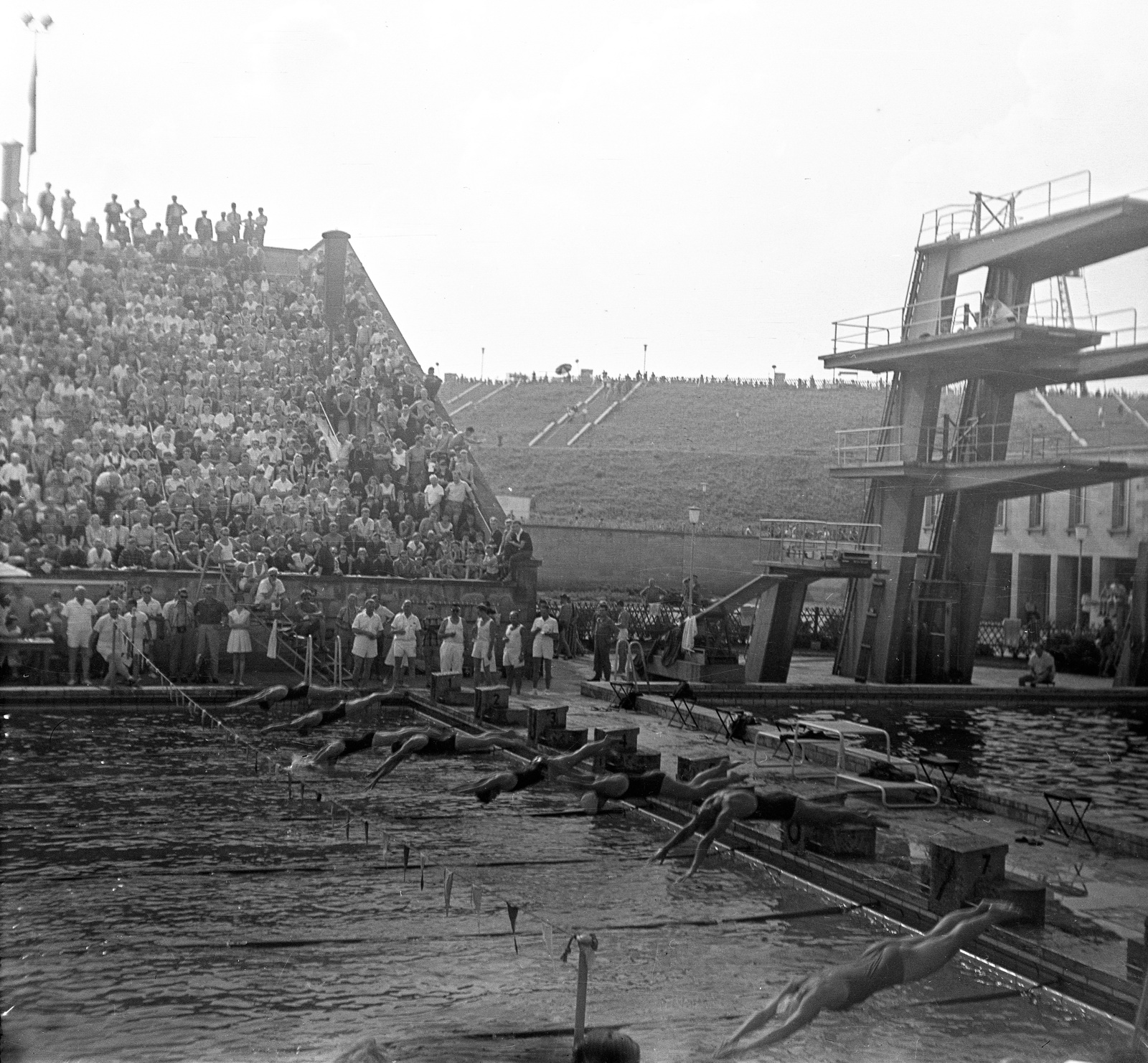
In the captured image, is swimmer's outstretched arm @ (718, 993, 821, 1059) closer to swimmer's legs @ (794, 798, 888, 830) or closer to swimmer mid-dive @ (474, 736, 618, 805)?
swimmer's legs @ (794, 798, 888, 830)

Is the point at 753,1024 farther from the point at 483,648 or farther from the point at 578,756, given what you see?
the point at 483,648

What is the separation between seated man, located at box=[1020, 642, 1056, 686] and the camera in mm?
9867

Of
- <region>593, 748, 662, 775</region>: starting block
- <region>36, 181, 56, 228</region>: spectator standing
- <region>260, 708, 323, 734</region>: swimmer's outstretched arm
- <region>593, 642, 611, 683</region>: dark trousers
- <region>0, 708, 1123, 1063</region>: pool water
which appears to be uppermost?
<region>36, 181, 56, 228</region>: spectator standing

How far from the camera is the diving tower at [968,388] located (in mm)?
9031

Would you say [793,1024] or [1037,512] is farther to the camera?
[1037,512]

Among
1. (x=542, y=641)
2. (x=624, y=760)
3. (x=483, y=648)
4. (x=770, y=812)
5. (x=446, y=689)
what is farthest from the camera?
(x=542, y=641)

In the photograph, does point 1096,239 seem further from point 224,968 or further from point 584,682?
point 584,682

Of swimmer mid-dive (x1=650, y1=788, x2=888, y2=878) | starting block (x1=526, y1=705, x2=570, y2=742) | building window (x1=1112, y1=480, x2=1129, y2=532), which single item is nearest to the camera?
swimmer mid-dive (x1=650, y1=788, x2=888, y2=878)

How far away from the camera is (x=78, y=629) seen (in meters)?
14.4

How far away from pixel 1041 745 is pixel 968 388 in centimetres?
457

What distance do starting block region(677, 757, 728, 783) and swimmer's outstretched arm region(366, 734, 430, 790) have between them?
238cm

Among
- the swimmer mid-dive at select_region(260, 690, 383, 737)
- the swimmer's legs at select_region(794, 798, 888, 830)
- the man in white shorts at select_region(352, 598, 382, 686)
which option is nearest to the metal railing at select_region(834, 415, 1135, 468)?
the swimmer's legs at select_region(794, 798, 888, 830)

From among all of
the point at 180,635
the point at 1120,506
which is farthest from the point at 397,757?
the point at 1120,506

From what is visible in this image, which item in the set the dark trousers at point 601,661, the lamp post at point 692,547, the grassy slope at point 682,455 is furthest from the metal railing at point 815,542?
the dark trousers at point 601,661
